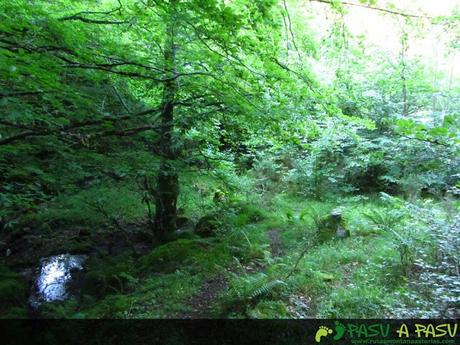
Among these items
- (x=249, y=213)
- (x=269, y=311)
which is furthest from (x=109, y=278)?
(x=249, y=213)

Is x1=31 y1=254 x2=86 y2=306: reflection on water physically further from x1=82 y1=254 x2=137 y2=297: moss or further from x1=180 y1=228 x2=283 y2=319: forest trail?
x1=180 y1=228 x2=283 y2=319: forest trail

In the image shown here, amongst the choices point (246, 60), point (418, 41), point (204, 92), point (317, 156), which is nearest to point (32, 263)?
point (204, 92)

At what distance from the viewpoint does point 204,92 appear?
6.16m

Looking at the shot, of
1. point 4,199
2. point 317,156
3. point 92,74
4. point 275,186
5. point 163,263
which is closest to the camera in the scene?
point 4,199

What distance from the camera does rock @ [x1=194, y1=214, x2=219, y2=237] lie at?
927 cm

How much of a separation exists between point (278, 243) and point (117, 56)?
568 cm

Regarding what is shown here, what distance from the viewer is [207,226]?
9.48 m

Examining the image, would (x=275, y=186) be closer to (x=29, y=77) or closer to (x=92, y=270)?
(x=92, y=270)

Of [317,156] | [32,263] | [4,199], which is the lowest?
[32,263]

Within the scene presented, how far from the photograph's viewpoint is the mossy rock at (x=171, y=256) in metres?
6.96

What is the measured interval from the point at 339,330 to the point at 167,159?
404 cm

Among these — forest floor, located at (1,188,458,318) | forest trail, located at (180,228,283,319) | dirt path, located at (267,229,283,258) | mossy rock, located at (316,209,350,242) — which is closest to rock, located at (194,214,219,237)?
forest floor, located at (1,188,458,318)

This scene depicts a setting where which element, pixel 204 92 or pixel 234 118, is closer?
pixel 204 92

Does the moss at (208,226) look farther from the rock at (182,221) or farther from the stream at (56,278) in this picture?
the stream at (56,278)
